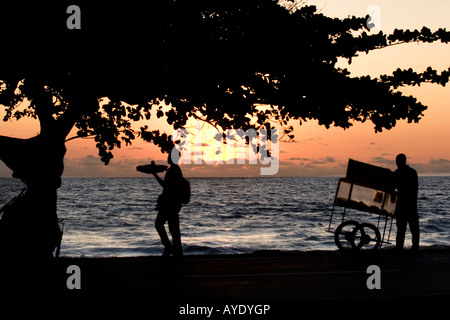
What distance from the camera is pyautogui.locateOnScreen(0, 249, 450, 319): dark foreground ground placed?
664cm

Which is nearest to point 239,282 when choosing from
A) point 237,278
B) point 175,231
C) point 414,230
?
point 237,278

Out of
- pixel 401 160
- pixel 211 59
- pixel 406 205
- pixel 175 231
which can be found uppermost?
pixel 211 59

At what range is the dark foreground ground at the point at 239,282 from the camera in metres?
6.64

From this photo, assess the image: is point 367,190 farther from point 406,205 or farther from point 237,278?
point 237,278

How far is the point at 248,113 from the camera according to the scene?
1282 centimetres

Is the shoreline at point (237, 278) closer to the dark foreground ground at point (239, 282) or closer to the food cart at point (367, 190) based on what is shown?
the dark foreground ground at point (239, 282)

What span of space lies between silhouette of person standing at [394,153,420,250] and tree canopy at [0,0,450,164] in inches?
86.5

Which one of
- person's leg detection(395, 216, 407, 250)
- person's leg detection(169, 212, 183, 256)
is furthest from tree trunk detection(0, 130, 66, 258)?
person's leg detection(395, 216, 407, 250)

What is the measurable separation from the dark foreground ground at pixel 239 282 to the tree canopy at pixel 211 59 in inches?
121

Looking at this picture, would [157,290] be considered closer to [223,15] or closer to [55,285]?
[55,285]

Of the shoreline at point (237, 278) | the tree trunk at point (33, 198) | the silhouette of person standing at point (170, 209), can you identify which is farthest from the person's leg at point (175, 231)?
the tree trunk at point (33, 198)

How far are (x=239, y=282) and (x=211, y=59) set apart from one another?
4.72 metres

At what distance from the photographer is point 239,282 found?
890 cm
